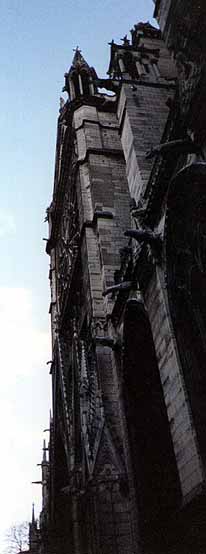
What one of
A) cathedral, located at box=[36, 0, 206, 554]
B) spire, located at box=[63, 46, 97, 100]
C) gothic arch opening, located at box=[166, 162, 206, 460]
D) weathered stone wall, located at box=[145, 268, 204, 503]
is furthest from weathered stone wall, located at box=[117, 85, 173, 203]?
spire, located at box=[63, 46, 97, 100]

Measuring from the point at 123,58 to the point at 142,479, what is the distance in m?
9.49

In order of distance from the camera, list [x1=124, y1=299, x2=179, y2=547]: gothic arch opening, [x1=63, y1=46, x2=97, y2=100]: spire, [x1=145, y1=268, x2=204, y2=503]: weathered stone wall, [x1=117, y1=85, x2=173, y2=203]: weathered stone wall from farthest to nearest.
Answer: [x1=63, y1=46, x2=97, y2=100]: spire, [x1=117, y1=85, x2=173, y2=203]: weathered stone wall, [x1=124, y1=299, x2=179, y2=547]: gothic arch opening, [x1=145, y1=268, x2=204, y2=503]: weathered stone wall

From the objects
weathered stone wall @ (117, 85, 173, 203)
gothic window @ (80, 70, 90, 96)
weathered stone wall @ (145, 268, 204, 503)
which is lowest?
weathered stone wall @ (145, 268, 204, 503)

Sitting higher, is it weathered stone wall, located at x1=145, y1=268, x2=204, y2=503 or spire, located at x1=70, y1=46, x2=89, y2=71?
spire, located at x1=70, y1=46, x2=89, y2=71

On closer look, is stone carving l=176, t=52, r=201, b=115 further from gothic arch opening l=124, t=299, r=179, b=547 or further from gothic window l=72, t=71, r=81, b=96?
gothic window l=72, t=71, r=81, b=96

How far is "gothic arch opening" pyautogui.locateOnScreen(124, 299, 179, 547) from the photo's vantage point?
7098mm

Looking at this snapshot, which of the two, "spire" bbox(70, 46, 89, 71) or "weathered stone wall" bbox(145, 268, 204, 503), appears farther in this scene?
"spire" bbox(70, 46, 89, 71)

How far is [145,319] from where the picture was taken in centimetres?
792

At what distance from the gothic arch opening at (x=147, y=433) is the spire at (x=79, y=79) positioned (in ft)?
33.7

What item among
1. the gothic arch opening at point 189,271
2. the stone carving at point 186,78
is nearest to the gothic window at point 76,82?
the stone carving at point 186,78

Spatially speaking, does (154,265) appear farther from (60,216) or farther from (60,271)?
(60,216)

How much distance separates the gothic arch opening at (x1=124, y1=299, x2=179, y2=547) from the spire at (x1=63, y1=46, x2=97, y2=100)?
1026 cm

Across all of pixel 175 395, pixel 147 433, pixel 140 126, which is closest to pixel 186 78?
pixel 175 395

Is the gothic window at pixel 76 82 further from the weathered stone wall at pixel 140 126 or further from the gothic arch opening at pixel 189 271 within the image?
the gothic arch opening at pixel 189 271
